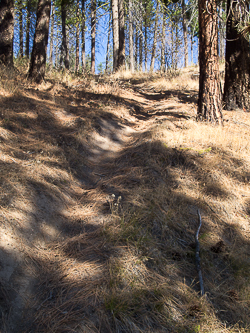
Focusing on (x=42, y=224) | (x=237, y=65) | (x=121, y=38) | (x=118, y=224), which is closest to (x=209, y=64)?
(x=237, y=65)

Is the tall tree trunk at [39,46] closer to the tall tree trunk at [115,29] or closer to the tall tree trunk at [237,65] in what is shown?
the tall tree trunk at [237,65]

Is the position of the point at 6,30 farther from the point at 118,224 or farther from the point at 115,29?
the point at 115,29

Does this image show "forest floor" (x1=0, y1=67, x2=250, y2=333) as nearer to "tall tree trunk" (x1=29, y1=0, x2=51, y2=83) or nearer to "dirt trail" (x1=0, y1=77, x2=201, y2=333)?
"dirt trail" (x1=0, y1=77, x2=201, y2=333)

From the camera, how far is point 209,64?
5.61 meters

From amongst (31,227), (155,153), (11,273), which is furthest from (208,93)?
(11,273)

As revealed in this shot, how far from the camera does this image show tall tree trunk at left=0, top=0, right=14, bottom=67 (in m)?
6.82

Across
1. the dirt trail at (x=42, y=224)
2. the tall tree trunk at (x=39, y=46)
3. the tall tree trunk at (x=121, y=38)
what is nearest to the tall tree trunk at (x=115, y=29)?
the tall tree trunk at (x=121, y=38)

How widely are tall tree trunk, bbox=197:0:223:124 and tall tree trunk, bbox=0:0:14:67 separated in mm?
5042

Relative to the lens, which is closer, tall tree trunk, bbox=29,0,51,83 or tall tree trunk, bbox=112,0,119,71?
tall tree trunk, bbox=29,0,51,83

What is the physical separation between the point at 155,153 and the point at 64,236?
2.30 metres

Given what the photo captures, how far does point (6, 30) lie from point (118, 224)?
6725mm

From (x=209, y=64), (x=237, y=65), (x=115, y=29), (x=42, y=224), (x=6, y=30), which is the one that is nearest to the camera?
(x=42, y=224)

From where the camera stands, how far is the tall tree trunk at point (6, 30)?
6820 mm

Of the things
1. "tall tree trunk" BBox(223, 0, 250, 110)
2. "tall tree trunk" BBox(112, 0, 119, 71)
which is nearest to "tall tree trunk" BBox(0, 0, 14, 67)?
"tall tree trunk" BBox(223, 0, 250, 110)
